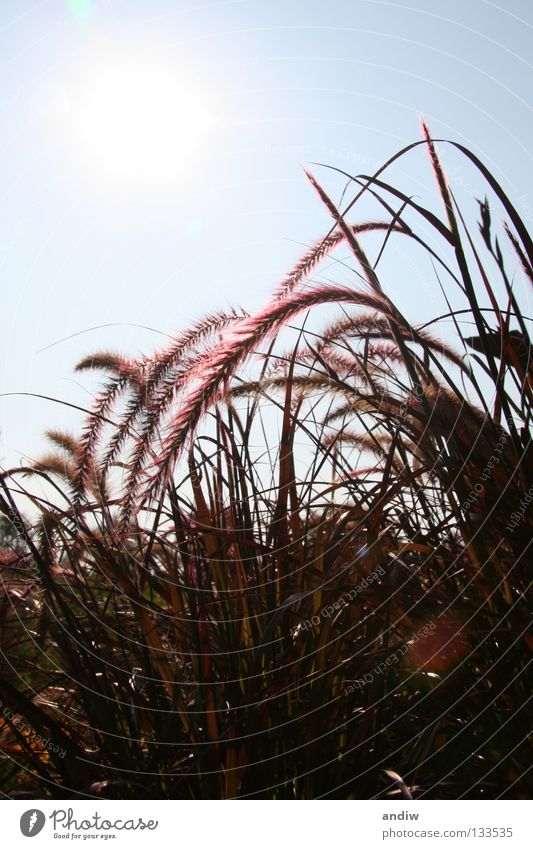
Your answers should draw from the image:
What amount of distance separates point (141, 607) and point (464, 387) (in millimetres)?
1093

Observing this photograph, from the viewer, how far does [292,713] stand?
1.83m

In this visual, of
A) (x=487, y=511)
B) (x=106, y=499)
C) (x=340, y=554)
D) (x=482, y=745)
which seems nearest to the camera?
(x=482, y=745)

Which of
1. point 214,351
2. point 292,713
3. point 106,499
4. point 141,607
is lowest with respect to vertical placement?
point 292,713

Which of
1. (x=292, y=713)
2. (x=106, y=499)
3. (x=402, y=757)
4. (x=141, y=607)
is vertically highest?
(x=106, y=499)

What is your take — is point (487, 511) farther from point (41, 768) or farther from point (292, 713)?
point (41, 768)

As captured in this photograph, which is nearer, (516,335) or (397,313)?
(397,313)

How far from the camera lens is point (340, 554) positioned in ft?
6.81

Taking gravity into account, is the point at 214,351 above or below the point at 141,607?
above
